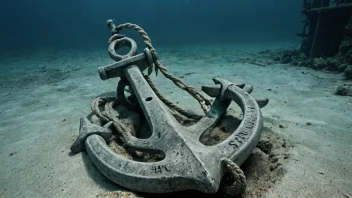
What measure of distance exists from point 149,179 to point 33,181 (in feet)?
4.12

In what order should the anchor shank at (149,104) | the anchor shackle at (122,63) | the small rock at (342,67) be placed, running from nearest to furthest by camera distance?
1. the anchor shank at (149,104)
2. the anchor shackle at (122,63)
3. the small rock at (342,67)

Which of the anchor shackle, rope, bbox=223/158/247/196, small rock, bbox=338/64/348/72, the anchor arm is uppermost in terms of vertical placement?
the anchor shackle

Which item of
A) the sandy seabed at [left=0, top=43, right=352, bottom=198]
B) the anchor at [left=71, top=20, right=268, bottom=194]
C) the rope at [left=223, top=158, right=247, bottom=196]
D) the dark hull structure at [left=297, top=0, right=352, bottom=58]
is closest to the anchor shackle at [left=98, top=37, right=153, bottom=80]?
the anchor at [left=71, top=20, right=268, bottom=194]

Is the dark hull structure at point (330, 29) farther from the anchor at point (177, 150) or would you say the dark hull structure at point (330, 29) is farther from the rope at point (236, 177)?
the rope at point (236, 177)

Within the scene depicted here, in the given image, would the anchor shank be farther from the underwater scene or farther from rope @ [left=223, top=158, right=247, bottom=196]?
rope @ [left=223, top=158, right=247, bottom=196]

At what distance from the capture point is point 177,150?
5.85 ft

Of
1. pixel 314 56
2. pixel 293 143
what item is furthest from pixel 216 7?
pixel 293 143

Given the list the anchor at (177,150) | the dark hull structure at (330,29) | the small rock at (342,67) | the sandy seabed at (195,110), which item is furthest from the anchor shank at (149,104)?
the dark hull structure at (330,29)

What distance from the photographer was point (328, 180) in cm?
178

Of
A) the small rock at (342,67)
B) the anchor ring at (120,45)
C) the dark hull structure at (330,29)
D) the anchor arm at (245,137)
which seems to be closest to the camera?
the anchor arm at (245,137)

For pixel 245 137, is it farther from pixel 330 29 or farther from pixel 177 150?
pixel 330 29

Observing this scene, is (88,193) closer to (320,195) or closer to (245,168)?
(245,168)

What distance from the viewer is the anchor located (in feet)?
5.26

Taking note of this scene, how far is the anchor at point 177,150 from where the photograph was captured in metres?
1.60
